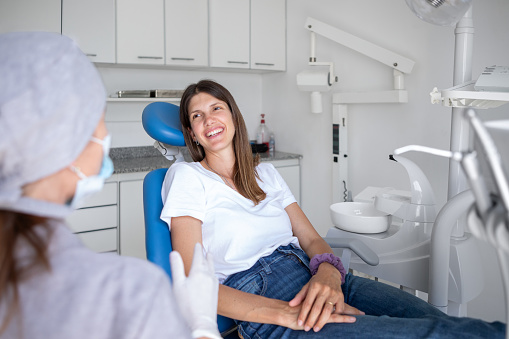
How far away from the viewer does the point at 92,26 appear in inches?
108

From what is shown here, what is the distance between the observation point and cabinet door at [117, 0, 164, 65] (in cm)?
282

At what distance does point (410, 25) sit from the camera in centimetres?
239

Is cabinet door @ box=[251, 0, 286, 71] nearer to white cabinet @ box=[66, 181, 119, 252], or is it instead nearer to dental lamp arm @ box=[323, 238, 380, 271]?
white cabinet @ box=[66, 181, 119, 252]

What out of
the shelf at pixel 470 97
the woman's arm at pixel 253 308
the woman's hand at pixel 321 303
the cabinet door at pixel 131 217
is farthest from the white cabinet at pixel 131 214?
the shelf at pixel 470 97

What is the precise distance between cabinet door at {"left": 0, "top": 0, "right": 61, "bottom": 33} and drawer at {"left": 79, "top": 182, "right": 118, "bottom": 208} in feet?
3.15

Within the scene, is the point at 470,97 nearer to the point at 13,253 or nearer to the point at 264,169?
the point at 264,169

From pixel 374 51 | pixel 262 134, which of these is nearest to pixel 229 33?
pixel 262 134

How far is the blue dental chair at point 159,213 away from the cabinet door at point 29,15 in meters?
1.40

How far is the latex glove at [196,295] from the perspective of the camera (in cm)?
81

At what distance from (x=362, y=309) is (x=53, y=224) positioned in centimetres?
103

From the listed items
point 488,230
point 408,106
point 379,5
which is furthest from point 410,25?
point 488,230

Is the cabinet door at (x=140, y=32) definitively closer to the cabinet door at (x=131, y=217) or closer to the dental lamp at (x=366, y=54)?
the cabinet door at (x=131, y=217)

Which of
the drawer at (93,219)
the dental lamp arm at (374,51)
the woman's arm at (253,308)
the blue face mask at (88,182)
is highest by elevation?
the dental lamp arm at (374,51)

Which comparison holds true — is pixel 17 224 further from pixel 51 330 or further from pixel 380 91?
pixel 380 91
